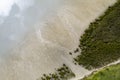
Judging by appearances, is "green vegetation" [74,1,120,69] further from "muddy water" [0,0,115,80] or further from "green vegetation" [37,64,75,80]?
"green vegetation" [37,64,75,80]

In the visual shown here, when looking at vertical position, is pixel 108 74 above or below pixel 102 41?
below

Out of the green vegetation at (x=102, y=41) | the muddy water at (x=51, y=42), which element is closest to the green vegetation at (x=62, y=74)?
the muddy water at (x=51, y=42)

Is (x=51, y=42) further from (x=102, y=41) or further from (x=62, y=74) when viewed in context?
(x=102, y=41)

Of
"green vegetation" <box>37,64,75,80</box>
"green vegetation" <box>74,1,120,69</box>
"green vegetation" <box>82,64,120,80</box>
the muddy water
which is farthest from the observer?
the muddy water

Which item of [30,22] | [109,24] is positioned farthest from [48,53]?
[109,24]

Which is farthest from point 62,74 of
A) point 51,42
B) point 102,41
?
point 102,41

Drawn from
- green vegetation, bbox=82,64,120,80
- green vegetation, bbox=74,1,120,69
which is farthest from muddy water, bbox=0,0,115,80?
green vegetation, bbox=82,64,120,80

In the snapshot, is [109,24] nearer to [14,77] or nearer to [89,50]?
[89,50]
